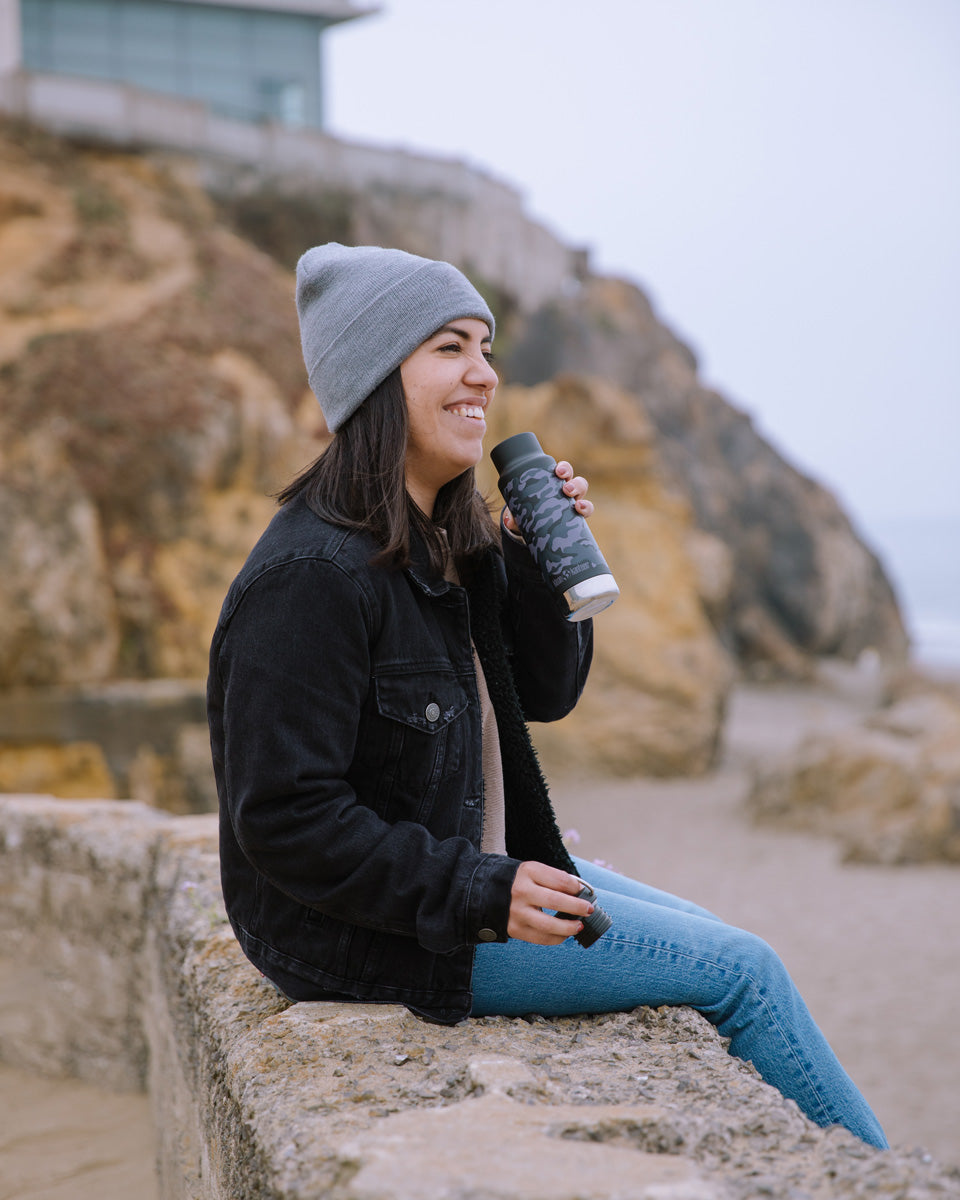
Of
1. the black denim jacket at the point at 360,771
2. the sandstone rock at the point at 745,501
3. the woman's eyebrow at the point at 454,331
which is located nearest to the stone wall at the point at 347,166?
the sandstone rock at the point at 745,501

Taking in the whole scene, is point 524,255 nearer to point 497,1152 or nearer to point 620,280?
point 620,280

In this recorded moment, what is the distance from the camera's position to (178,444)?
9047 mm

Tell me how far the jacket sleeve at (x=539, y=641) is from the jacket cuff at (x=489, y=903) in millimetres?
507

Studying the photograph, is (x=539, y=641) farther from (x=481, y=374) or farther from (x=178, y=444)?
(x=178, y=444)

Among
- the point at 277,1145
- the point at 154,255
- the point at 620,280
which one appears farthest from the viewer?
the point at 620,280

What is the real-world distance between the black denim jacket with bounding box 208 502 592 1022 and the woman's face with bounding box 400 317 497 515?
21cm

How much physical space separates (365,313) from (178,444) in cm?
742

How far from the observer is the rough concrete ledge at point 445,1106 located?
54.2 inches

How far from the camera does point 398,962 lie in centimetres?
194

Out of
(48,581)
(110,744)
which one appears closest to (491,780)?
(110,744)

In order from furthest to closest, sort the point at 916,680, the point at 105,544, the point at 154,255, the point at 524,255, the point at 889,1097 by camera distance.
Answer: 1. the point at 524,255
2. the point at 916,680
3. the point at 154,255
4. the point at 105,544
5. the point at 889,1097

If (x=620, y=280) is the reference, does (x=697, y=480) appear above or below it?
below

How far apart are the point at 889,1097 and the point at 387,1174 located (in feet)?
15.3

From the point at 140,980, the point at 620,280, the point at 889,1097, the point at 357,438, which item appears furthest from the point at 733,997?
the point at 620,280
